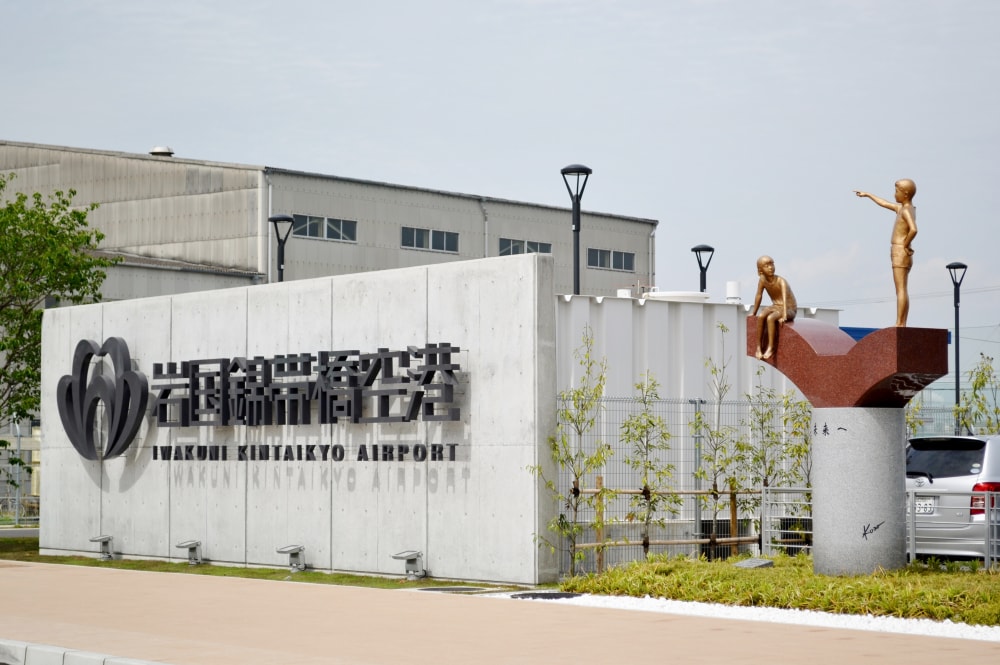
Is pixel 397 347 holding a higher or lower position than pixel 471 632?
higher

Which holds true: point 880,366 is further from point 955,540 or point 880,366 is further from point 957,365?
point 957,365

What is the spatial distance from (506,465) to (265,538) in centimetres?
561

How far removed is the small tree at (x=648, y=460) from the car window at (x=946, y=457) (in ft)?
10.4

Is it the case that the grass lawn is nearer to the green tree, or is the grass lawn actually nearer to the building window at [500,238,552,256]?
the green tree

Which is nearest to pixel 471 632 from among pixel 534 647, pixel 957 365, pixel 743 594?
pixel 534 647

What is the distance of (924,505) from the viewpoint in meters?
17.8

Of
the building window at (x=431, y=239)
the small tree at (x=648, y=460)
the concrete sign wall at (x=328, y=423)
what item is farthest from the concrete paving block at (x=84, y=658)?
the building window at (x=431, y=239)

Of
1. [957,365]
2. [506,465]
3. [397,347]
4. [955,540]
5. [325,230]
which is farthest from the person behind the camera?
[325,230]

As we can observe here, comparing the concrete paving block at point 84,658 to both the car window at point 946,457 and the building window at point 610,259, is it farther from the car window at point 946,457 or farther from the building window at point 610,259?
the building window at point 610,259

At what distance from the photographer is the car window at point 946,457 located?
58.7 feet

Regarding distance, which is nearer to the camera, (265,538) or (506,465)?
(506,465)

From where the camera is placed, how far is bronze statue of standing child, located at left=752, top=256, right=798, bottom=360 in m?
16.9

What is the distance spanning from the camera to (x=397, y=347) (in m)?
20.2

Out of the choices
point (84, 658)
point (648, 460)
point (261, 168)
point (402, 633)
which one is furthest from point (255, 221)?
point (84, 658)
